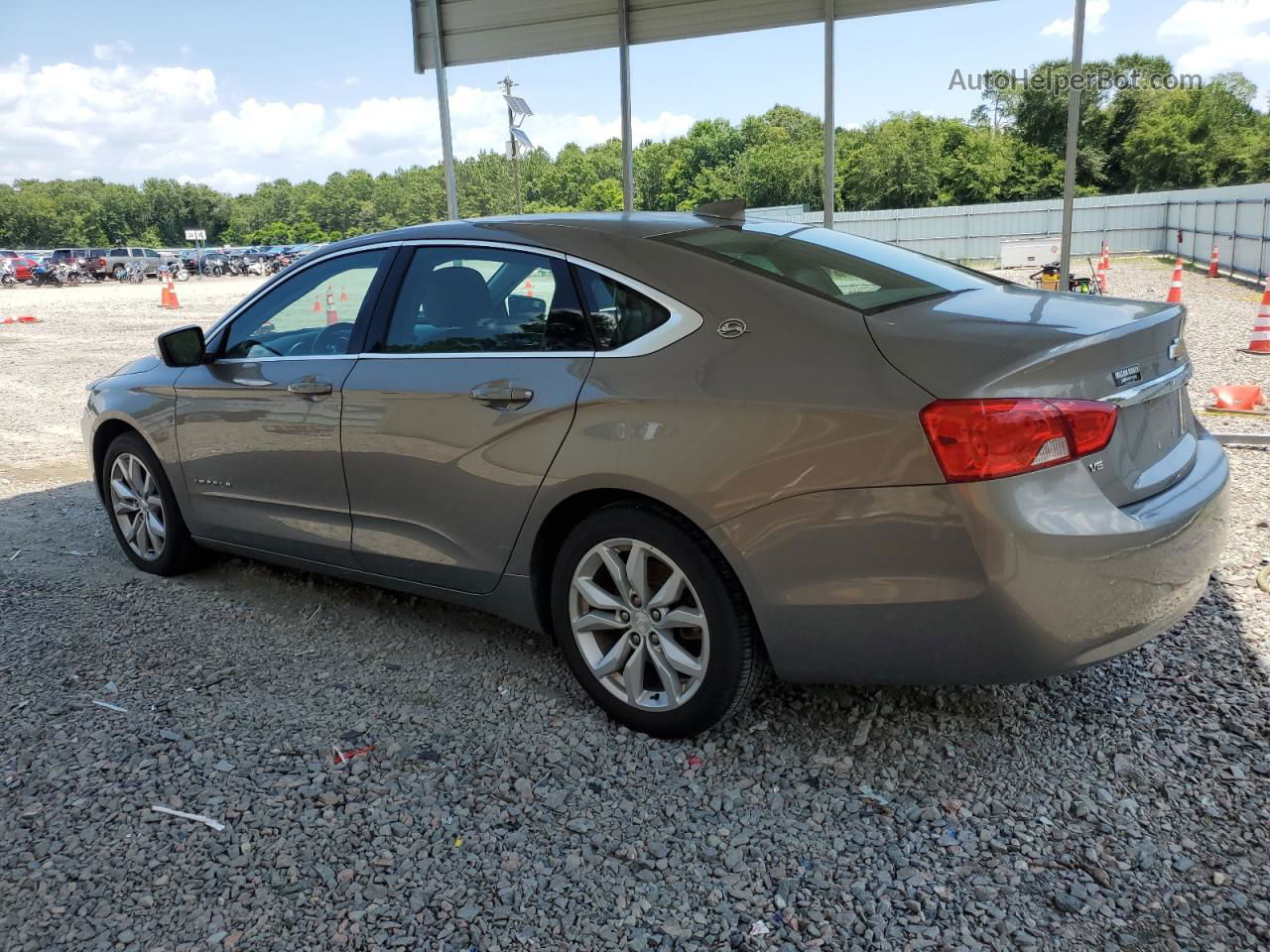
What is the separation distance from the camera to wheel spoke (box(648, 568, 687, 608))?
2.92 meters

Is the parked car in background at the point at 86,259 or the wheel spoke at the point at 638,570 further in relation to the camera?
the parked car in background at the point at 86,259

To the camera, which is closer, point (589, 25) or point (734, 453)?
point (734, 453)

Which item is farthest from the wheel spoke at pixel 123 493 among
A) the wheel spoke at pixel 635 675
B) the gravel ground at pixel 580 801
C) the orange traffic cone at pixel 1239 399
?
the orange traffic cone at pixel 1239 399

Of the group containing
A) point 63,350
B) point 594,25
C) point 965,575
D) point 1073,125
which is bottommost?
point 63,350

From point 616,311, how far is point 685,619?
3.16 ft

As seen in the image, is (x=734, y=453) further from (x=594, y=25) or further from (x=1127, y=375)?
(x=594, y=25)

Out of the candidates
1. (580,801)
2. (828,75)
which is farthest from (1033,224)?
(580,801)

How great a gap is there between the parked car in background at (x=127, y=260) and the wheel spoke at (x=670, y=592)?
57481 millimetres

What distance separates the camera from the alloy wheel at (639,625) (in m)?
2.95

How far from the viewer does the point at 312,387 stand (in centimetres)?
383

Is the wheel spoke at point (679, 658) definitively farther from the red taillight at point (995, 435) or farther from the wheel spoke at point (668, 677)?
the red taillight at point (995, 435)

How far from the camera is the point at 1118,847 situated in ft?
8.27

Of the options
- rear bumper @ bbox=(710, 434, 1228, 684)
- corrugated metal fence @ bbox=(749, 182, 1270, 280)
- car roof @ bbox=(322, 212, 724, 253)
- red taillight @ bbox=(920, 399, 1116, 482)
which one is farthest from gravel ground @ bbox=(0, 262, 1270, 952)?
corrugated metal fence @ bbox=(749, 182, 1270, 280)

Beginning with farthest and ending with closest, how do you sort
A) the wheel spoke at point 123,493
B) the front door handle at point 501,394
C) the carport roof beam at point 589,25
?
the carport roof beam at point 589,25 → the wheel spoke at point 123,493 → the front door handle at point 501,394
